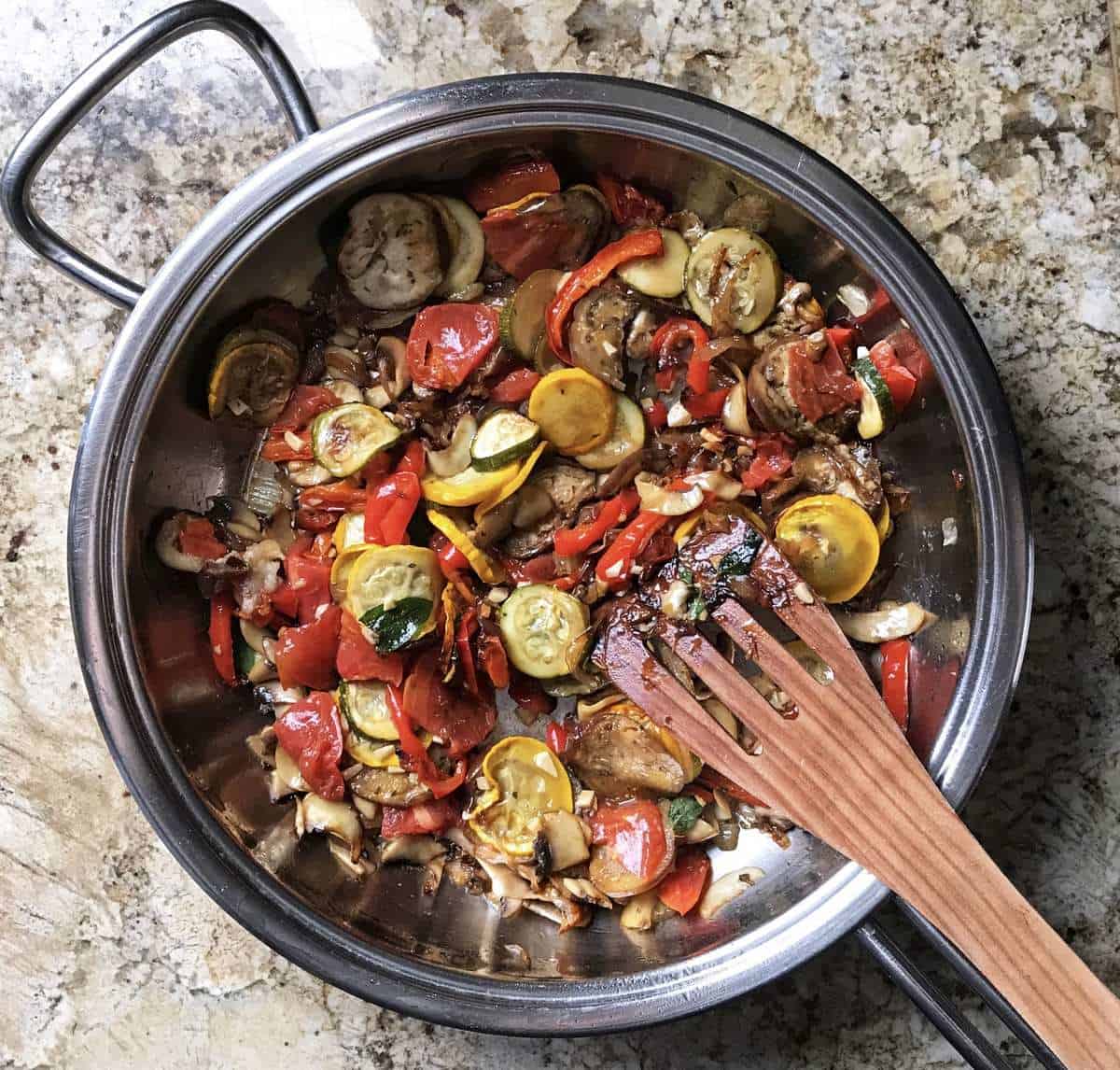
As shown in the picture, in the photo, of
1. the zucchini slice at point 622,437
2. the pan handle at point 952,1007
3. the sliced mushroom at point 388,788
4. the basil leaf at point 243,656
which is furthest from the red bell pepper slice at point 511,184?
the pan handle at point 952,1007

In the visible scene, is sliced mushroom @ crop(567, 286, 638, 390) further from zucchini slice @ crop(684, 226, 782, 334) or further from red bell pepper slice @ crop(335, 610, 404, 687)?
red bell pepper slice @ crop(335, 610, 404, 687)

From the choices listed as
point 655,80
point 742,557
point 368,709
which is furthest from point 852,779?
point 655,80

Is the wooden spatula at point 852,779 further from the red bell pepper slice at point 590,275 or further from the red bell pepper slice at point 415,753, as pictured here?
the red bell pepper slice at point 590,275

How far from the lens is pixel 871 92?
191 centimetres

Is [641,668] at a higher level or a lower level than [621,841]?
higher

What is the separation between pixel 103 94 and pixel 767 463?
127 cm

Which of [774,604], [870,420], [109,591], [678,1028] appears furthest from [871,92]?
[678,1028]

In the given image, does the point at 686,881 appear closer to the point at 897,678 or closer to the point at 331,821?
the point at 897,678

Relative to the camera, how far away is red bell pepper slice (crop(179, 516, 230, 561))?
69.9 inches

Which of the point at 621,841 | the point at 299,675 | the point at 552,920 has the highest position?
the point at 299,675

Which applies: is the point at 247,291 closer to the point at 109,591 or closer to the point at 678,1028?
the point at 109,591

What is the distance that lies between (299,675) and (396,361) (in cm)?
63

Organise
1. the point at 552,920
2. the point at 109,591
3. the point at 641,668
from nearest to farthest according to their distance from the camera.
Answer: the point at 109,591 → the point at 641,668 → the point at 552,920

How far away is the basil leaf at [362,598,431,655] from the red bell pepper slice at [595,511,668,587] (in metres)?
0.35
